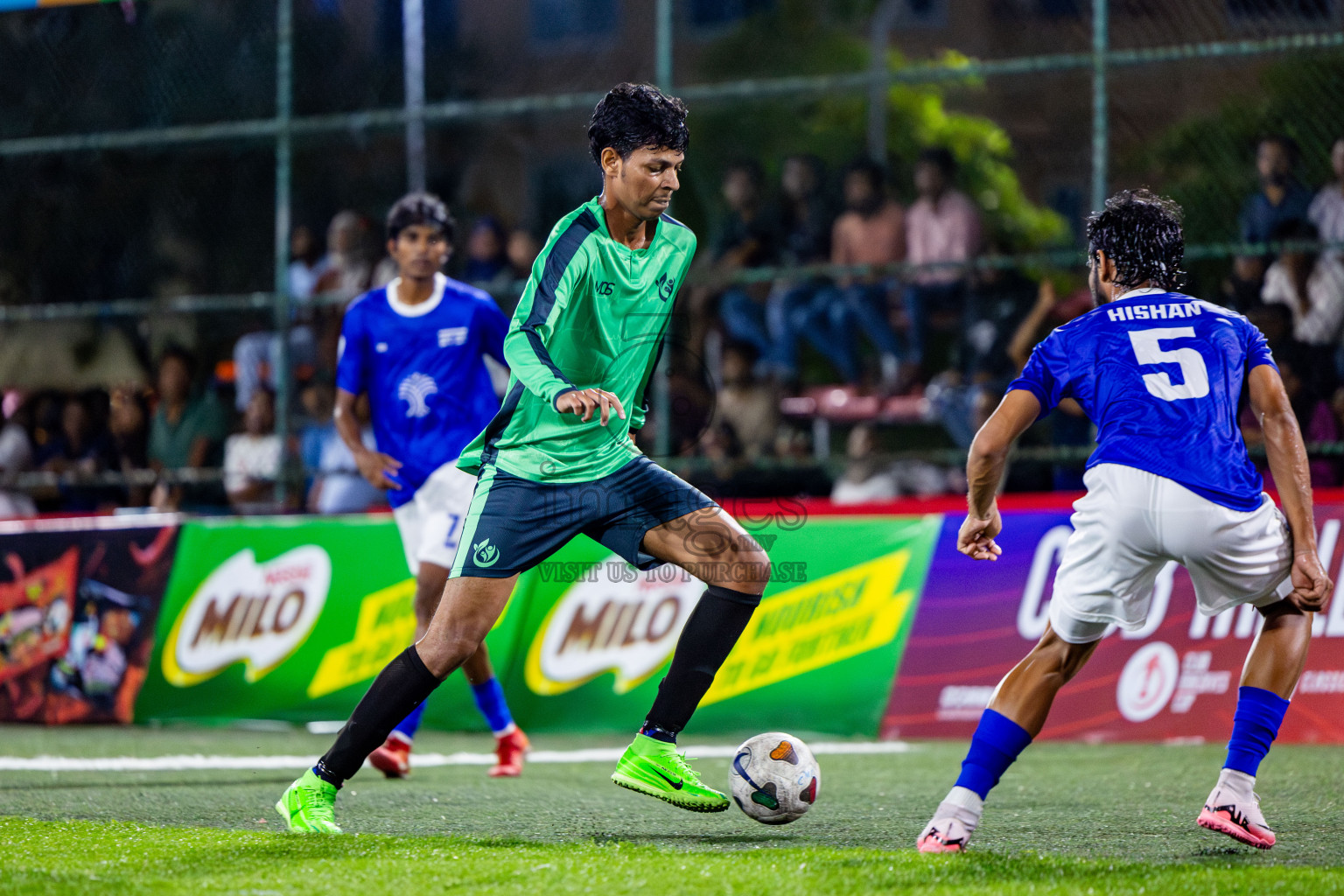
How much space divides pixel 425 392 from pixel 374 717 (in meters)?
2.56

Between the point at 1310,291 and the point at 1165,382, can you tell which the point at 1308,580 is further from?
the point at 1310,291

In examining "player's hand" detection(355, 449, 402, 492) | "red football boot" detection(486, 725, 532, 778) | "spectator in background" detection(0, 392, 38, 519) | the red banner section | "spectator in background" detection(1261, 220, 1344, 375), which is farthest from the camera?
"spectator in background" detection(0, 392, 38, 519)

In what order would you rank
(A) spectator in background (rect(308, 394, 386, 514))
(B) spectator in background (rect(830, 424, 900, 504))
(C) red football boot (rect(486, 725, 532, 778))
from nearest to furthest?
(C) red football boot (rect(486, 725, 532, 778))
(B) spectator in background (rect(830, 424, 900, 504))
(A) spectator in background (rect(308, 394, 386, 514))

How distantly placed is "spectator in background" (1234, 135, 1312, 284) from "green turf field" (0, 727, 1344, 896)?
2.81m

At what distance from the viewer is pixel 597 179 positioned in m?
15.1

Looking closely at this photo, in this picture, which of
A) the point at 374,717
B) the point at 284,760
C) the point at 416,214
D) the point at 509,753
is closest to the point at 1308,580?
the point at 374,717

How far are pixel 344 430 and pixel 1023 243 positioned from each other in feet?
25.0

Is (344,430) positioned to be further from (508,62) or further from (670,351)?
(508,62)

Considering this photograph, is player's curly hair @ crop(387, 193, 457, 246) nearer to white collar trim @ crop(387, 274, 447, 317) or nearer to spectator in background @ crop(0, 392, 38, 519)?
white collar trim @ crop(387, 274, 447, 317)

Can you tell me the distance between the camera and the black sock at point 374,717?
4.79 meters

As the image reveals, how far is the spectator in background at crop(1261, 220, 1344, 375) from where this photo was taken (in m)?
8.76

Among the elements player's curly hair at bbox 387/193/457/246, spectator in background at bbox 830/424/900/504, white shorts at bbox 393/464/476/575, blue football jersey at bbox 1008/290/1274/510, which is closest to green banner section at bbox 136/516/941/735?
spectator in background at bbox 830/424/900/504

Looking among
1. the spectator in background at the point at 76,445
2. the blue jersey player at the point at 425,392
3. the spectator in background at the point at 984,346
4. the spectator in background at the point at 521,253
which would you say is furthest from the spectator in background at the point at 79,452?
the spectator in background at the point at 984,346

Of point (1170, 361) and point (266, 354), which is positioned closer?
point (1170, 361)
